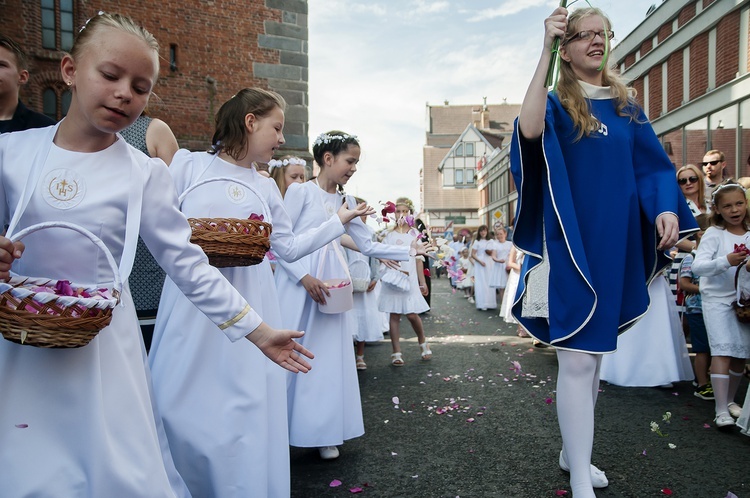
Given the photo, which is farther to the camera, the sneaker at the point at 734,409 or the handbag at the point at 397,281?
the handbag at the point at 397,281

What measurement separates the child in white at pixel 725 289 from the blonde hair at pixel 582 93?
6.27 ft

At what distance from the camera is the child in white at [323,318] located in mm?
3928

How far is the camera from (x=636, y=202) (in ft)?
10.3

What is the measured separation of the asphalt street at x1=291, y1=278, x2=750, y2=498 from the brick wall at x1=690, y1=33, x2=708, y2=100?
1647 cm

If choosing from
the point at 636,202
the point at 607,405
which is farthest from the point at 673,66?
the point at 636,202

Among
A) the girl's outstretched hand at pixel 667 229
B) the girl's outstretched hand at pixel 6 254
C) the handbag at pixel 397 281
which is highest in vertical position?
the girl's outstretched hand at pixel 667 229

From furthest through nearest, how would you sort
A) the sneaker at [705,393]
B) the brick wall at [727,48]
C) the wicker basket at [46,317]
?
the brick wall at [727,48], the sneaker at [705,393], the wicker basket at [46,317]

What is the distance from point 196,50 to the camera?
43.0 feet

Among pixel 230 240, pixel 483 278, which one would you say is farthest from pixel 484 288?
→ pixel 230 240

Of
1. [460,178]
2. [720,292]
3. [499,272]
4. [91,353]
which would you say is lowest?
[499,272]

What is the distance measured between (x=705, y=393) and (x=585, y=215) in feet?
11.0

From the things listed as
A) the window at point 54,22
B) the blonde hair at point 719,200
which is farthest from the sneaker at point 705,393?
the window at point 54,22

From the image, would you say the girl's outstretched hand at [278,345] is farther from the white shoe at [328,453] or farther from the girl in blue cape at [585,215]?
the white shoe at [328,453]

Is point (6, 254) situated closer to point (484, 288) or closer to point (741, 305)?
point (741, 305)
